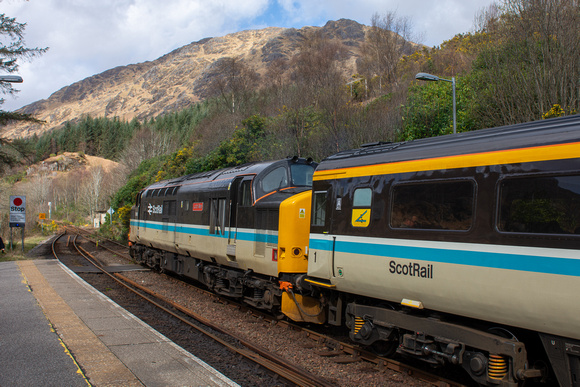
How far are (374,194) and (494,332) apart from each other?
7.92 ft

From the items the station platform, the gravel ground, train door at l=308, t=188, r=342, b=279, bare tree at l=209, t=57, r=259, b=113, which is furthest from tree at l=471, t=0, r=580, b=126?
bare tree at l=209, t=57, r=259, b=113

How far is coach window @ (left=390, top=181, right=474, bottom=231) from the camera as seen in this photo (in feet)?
17.3

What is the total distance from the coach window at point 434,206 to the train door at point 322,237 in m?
1.31

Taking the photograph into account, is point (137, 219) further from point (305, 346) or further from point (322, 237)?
point (322, 237)

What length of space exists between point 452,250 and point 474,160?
1130mm

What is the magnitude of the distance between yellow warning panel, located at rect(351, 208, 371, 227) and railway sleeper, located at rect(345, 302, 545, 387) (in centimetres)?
129

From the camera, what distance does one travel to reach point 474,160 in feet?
17.2

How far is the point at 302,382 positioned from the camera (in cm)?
612

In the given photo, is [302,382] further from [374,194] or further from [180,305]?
[180,305]

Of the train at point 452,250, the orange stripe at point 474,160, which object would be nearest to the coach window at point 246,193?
the train at point 452,250

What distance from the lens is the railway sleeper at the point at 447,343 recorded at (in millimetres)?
4867

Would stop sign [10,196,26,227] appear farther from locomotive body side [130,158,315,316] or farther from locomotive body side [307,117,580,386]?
locomotive body side [307,117,580,386]

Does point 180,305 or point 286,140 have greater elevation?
point 286,140

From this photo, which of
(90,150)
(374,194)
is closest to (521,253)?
(374,194)
